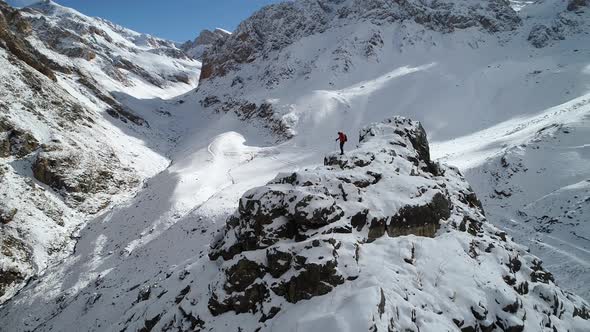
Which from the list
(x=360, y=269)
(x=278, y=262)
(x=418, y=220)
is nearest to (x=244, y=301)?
(x=278, y=262)

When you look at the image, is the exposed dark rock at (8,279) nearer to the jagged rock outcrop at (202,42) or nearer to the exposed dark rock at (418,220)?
the exposed dark rock at (418,220)

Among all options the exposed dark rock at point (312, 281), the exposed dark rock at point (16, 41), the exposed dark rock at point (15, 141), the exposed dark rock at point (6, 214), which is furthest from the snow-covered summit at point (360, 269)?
the exposed dark rock at point (16, 41)

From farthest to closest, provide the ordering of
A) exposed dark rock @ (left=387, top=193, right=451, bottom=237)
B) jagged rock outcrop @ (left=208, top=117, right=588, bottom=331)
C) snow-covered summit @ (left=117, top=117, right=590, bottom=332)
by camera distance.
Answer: exposed dark rock @ (left=387, top=193, right=451, bottom=237), jagged rock outcrop @ (left=208, top=117, right=588, bottom=331), snow-covered summit @ (left=117, top=117, right=590, bottom=332)

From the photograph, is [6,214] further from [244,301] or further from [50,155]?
[244,301]

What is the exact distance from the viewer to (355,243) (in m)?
11.8

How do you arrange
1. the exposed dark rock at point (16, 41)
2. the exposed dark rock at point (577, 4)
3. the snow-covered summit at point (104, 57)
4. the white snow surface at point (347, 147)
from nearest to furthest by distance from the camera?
the white snow surface at point (347, 147) → the exposed dark rock at point (16, 41) → the exposed dark rock at point (577, 4) → the snow-covered summit at point (104, 57)

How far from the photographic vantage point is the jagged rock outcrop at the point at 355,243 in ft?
36.0

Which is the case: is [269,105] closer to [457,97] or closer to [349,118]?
[349,118]

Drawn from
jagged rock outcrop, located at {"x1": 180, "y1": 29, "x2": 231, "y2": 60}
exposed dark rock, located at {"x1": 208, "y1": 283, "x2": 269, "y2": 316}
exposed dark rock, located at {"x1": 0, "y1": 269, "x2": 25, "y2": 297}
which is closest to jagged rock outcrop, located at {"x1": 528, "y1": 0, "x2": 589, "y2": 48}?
exposed dark rock, located at {"x1": 208, "y1": 283, "x2": 269, "y2": 316}

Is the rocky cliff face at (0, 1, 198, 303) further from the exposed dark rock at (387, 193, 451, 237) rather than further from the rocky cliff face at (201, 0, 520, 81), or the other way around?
the rocky cliff face at (201, 0, 520, 81)

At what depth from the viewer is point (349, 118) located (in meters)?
46.1

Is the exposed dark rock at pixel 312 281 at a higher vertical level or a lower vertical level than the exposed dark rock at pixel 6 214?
lower

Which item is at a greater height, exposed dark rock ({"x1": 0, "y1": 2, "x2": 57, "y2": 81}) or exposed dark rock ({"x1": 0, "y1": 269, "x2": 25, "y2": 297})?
exposed dark rock ({"x1": 0, "y1": 2, "x2": 57, "y2": 81})

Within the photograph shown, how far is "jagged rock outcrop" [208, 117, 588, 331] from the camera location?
11.0 metres
